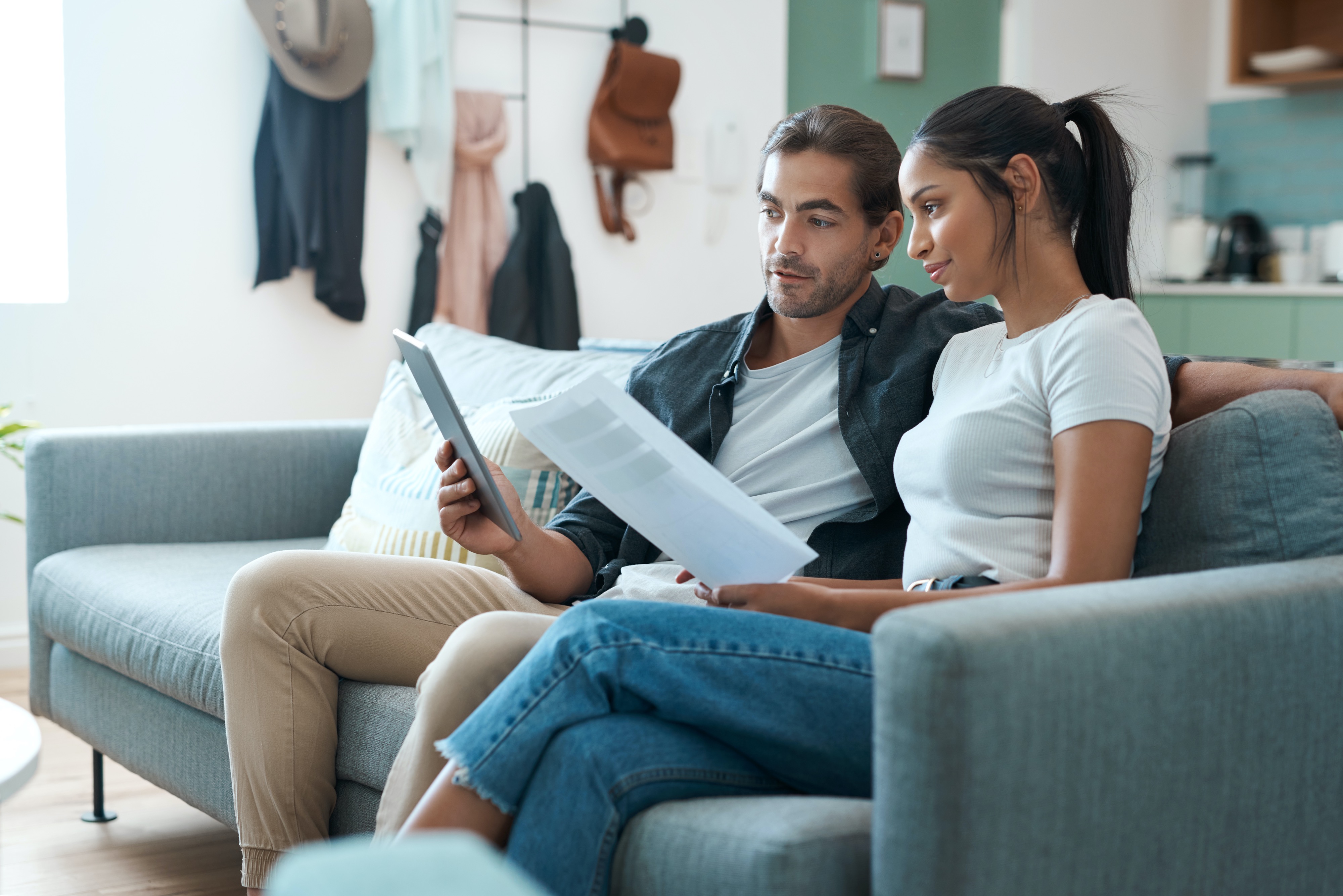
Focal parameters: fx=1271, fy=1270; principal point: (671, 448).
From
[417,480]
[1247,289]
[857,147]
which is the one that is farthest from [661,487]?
[1247,289]

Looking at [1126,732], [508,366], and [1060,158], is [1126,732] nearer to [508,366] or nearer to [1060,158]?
[1060,158]

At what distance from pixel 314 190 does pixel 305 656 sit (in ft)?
6.95

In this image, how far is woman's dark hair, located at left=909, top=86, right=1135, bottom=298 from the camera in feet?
4.27

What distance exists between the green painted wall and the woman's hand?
9.60 ft

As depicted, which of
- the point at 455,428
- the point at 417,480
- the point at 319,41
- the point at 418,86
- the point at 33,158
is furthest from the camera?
the point at 418,86

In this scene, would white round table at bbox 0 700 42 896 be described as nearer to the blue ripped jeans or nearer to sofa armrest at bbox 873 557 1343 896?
the blue ripped jeans

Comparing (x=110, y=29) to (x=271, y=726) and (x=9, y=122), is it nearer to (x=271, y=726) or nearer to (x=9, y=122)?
(x=9, y=122)

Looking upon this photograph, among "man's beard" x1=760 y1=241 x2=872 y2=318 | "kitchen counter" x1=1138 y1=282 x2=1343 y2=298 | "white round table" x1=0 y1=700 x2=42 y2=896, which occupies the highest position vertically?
"kitchen counter" x1=1138 y1=282 x2=1343 y2=298

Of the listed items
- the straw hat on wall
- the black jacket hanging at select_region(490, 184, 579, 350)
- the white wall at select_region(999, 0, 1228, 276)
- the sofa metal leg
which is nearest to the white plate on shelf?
the white wall at select_region(999, 0, 1228, 276)

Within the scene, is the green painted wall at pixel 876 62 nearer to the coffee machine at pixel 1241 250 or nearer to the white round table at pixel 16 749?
the coffee machine at pixel 1241 250

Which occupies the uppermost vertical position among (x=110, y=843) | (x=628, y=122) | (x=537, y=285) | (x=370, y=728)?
(x=628, y=122)

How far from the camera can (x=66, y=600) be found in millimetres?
2045

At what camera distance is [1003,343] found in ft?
4.40

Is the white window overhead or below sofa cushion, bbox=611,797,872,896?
overhead
